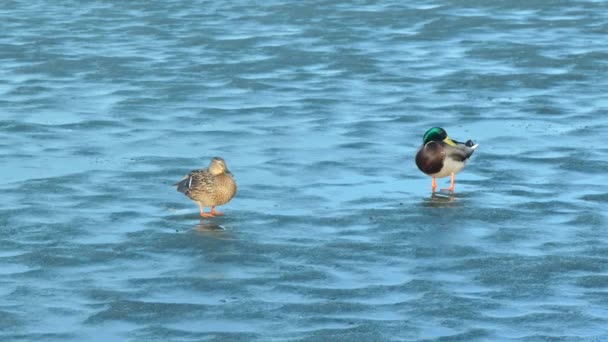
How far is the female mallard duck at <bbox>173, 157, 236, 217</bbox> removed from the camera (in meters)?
14.6

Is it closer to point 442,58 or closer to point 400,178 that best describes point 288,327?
point 400,178

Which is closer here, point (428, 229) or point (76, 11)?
point (428, 229)

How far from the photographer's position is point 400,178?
16.5 m

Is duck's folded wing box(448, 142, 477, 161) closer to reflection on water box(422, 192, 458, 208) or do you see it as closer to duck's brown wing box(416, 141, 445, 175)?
duck's brown wing box(416, 141, 445, 175)

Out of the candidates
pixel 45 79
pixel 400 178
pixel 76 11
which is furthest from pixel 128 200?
pixel 76 11

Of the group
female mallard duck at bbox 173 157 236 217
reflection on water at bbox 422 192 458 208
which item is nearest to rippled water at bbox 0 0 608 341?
reflection on water at bbox 422 192 458 208

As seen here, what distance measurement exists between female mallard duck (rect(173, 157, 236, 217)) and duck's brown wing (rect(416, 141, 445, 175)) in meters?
2.40

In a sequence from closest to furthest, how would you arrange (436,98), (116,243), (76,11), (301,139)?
1. (116,243)
2. (301,139)
3. (436,98)
4. (76,11)

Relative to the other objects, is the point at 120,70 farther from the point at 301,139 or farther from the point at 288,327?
the point at 288,327

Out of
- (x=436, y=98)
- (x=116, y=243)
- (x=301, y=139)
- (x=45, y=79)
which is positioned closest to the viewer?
(x=116, y=243)

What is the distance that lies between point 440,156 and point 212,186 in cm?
Answer: 276

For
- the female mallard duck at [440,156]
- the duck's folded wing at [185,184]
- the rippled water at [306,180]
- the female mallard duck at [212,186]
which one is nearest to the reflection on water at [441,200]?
the rippled water at [306,180]

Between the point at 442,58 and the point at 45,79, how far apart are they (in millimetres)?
6876

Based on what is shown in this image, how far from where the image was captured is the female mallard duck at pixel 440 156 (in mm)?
15766
